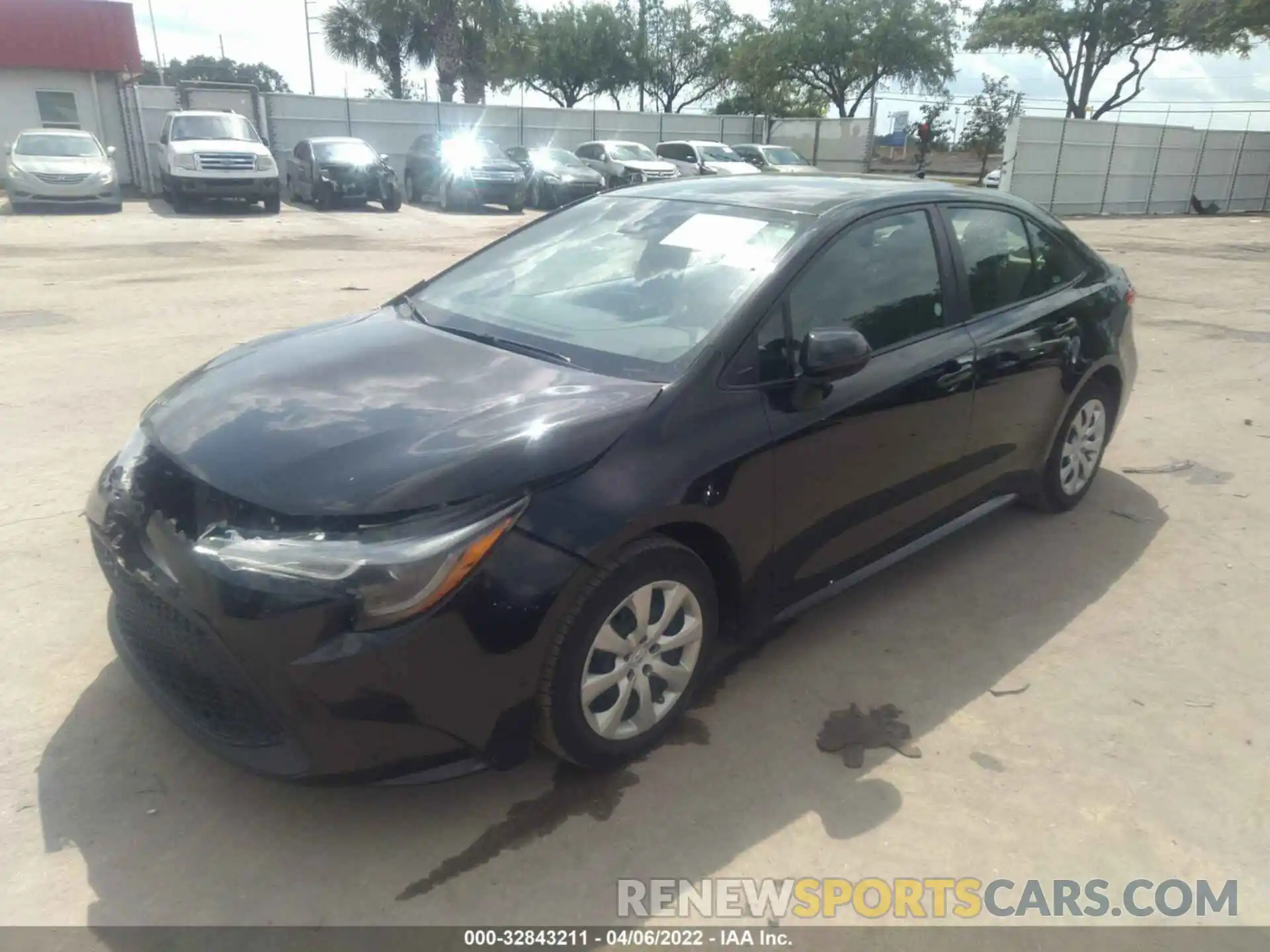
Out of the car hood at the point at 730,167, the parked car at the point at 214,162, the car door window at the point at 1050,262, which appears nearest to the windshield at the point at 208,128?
the parked car at the point at 214,162

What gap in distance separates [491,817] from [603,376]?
51.3 inches

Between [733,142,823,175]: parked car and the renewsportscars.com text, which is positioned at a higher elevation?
[733,142,823,175]: parked car

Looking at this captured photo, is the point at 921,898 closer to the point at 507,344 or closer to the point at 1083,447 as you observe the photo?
the point at 507,344

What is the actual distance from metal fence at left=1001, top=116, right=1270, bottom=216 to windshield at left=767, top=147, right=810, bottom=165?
5751 mm

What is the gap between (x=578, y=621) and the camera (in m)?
2.40

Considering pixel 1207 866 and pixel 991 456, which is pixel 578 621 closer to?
pixel 1207 866

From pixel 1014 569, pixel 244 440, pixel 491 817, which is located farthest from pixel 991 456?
pixel 244 440

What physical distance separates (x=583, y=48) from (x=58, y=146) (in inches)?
1264

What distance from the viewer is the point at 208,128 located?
63.1 ft

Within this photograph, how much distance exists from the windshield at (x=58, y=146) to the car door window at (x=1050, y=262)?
19.7 metres

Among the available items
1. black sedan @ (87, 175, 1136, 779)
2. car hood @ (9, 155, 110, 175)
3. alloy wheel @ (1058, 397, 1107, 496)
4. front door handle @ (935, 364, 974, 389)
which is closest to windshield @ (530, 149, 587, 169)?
car hood @ (9, 155, 110, 175)

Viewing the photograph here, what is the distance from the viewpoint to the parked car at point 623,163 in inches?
924

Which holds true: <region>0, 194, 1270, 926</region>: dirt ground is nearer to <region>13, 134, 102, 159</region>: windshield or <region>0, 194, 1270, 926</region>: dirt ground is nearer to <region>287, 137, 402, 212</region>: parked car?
<region>13, 134, 102, 159</region>: windshield

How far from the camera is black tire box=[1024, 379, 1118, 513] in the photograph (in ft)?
14.2
